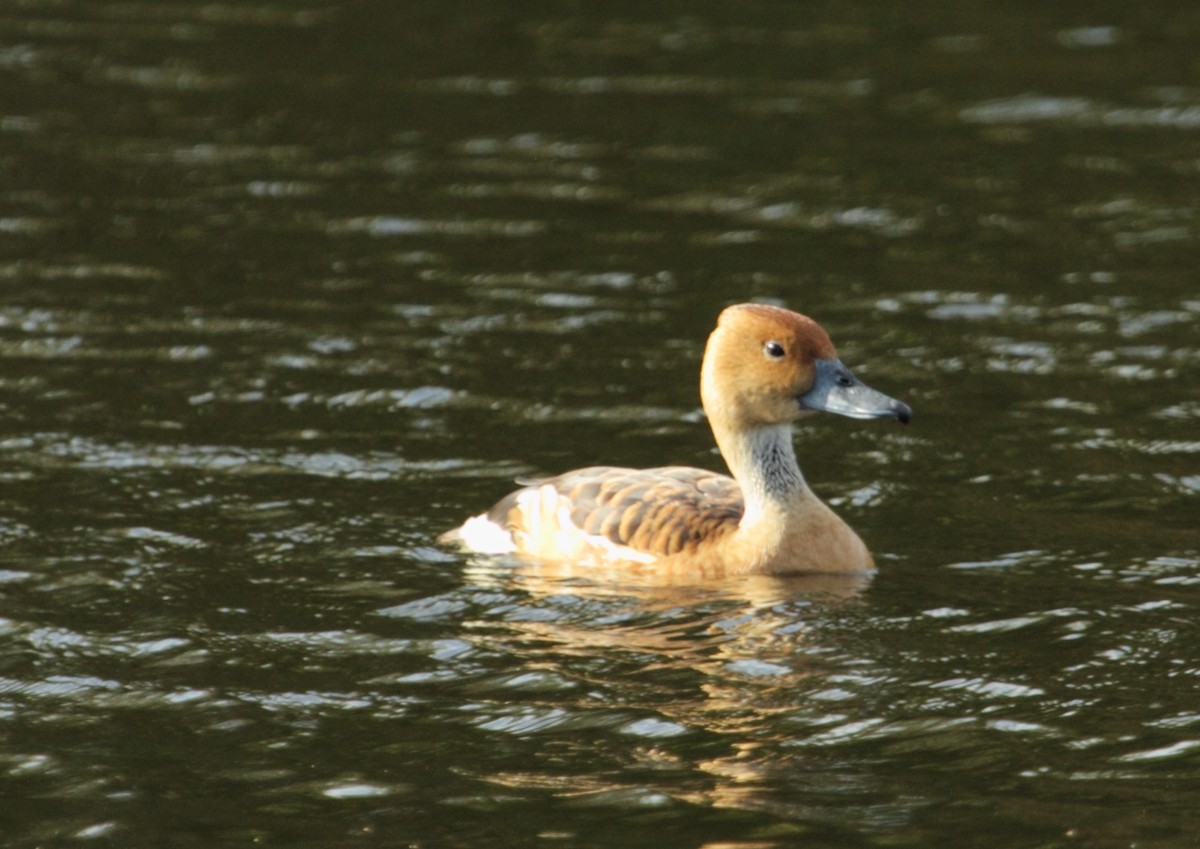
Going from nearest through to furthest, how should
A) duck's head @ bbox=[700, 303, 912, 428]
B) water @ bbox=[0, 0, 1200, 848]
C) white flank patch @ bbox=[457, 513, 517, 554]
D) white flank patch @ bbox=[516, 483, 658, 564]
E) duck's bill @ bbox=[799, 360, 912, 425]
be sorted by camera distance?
water @ bbox=[0, 0, 1200, 848] < duck's bill @ bbox=[799, 360, 912, 425] < duck's head @ bbox=[700, 303, 912, 428] < white flank patch @ bbox=[516, 483, 658, 564] < white flank patch @ bbox=[457, 513, 517, 554]

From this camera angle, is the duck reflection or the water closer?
the duck reflection

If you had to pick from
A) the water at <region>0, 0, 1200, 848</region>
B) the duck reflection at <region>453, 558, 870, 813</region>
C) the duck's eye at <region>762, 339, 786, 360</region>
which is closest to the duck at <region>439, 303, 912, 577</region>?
the duck's eye at <region>762, 339, 786, 360</region>

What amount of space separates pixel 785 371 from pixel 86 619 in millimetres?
3588

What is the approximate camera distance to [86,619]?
10242 mm

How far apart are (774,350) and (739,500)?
87cm

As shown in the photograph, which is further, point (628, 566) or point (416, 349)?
point (416, 349)

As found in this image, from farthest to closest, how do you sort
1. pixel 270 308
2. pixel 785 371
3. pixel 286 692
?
pixel 270 308
pixel 785 371
pixel 286 692

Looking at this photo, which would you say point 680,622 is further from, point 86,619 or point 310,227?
point 310,227

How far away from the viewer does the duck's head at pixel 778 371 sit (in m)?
11.0

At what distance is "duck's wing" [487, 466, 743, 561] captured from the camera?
1109cm

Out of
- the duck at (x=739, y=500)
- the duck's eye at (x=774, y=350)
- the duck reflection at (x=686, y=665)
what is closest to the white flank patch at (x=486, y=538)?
the duck at (x=739, y=500)

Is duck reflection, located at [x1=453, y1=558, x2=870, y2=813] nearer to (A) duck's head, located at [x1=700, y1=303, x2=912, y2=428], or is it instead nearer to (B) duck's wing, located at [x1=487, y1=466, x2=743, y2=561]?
(B) duck's wing, located at [x1=487, y1=466, x2=743, y2=561]

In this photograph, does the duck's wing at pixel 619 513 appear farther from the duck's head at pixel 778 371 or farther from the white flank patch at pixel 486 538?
the duck's head at pixel 778 371

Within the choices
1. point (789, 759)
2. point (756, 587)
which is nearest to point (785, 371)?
point (756, 587)
